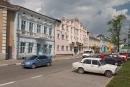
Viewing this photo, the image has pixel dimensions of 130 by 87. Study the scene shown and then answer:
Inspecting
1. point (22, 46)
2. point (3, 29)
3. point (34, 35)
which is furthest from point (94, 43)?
A: point (3, 29)

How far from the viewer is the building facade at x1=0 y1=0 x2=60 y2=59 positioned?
46.2 meters

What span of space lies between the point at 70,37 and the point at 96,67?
5361 cm

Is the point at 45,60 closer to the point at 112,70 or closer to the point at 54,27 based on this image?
the point at 112,70

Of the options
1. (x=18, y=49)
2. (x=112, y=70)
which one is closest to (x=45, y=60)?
(x=112, y=70)

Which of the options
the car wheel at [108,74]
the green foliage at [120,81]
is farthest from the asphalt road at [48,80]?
the car wheel at [108,74]

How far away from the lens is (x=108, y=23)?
84375 millimetres

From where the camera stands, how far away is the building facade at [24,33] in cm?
4619

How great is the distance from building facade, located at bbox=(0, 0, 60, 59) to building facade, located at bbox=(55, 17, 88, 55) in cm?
751

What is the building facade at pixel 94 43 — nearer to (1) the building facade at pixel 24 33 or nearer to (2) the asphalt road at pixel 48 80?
(1) the building facade at pixel 24 33

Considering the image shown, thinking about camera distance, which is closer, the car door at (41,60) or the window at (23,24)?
the car door at (41,60)

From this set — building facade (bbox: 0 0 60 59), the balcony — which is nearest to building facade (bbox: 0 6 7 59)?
building facade (bbox: 0 0 60 59)

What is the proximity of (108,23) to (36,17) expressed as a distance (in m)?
35.0

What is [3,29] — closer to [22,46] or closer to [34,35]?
[22,46]

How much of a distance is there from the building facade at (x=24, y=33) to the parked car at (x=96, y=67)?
19.5 meters
